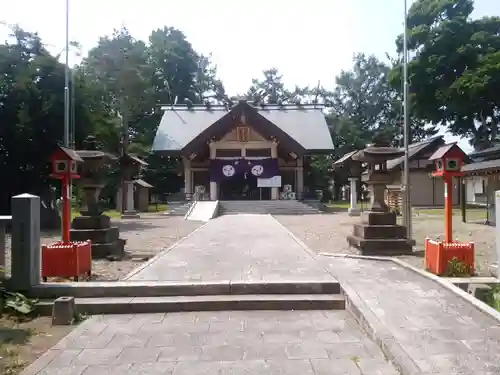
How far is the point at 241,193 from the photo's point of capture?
33094 millimetres

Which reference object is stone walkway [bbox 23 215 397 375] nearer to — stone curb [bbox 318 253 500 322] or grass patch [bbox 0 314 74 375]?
grass patch [bbox 0 314 74 375]

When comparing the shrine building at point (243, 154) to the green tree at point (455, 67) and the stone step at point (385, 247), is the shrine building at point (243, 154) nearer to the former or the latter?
the green tree at point (455, 67)

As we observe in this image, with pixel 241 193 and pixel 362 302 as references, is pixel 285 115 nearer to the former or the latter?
pixel 241 193

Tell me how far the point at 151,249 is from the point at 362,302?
6772mm

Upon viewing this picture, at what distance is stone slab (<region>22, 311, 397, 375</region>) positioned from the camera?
13.7 ft

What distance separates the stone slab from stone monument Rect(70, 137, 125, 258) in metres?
3.98

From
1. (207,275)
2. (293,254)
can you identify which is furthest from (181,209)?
(207,275)

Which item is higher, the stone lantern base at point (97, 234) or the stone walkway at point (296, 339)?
the stone lantern base at point (97, 234)

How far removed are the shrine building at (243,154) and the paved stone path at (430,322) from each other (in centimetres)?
2274

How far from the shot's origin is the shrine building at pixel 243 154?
98.2 feet


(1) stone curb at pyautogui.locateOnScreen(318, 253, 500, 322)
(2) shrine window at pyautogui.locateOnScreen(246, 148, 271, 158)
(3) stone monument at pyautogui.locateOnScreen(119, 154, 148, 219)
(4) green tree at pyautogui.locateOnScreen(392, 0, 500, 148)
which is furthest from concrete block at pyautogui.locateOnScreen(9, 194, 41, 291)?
(4) green tree at pyautogui.locateOnScreen(392, 0, 500, 148)

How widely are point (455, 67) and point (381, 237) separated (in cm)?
2870

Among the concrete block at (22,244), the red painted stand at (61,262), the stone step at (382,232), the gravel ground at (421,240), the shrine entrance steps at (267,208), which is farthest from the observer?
the shrine entrance steps at (267,208)

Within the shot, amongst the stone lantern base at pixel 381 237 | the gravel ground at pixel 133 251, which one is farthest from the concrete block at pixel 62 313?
the stone lantern base at pixel 381 237
